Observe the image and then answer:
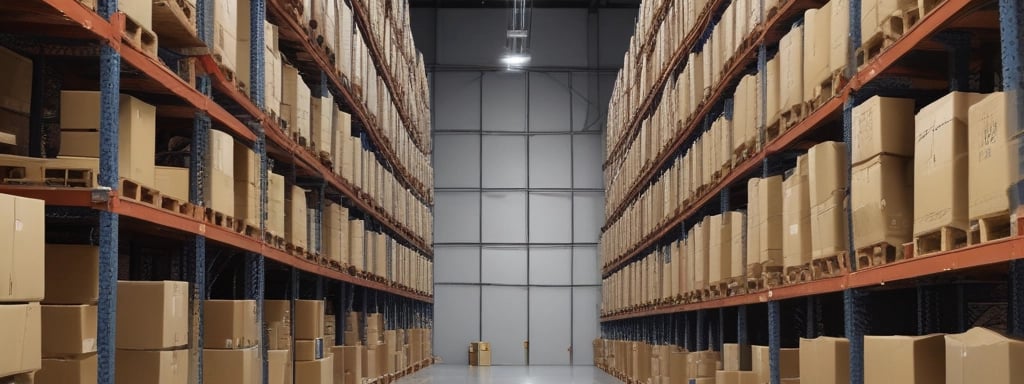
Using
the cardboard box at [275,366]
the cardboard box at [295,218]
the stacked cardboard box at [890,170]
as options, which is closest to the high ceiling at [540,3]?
the cardboard box at [295,218]

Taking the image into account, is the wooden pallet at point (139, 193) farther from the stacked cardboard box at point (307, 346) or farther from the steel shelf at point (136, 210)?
the stacked cardboard box at point (307, 346)

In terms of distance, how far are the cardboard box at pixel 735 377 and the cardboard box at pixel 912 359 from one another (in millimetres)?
3248

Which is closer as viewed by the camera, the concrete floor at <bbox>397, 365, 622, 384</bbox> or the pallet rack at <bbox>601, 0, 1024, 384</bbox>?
the pallet rack at <bbox>601, 0, 1024, 384</bbox>

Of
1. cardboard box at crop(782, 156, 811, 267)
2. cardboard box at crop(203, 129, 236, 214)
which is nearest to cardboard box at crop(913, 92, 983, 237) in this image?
cardboard box at crop(782, 156, 811, 267)

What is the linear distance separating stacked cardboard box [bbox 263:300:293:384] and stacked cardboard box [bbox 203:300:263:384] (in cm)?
113

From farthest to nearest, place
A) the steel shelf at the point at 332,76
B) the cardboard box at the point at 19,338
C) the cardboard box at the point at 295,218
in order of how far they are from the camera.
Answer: the cardboard box at the point at 295,218 → the steel shelf at the point at 332,76 → the cardboard box at the point at 19,338

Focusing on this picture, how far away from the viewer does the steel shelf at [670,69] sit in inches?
402

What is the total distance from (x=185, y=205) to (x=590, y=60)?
71.1 ft

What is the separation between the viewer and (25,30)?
5.08m

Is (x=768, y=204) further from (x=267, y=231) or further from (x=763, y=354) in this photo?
(x=267, y=231)

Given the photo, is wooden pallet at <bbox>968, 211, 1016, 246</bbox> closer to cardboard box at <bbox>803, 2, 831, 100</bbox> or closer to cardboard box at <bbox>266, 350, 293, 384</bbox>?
cardboard box at <bbox>803, 2, 831, 100</bbox>

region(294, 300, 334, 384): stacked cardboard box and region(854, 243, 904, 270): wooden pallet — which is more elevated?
region(854, 243, 904, 270): wooden pallet

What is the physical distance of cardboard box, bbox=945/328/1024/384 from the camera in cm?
397

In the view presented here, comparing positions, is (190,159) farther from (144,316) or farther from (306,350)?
(306,350)
